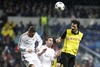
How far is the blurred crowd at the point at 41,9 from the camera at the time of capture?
24.6 meters

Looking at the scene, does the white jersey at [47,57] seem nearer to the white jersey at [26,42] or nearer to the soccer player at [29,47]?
the soccer player at [29,47]

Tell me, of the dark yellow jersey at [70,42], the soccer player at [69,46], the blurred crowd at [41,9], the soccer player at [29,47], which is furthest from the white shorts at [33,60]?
the blurred crowd at [41,9]

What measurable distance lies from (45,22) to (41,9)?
7.90 ft

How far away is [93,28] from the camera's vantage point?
23.1 metres

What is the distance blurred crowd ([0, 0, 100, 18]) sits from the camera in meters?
24.6

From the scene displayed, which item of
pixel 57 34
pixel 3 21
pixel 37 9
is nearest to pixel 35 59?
pixel 57 34

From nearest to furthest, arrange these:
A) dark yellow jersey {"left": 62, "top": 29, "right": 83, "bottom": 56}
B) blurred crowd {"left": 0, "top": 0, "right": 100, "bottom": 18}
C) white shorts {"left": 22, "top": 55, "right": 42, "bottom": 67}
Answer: dark yellow jersey {"left": 62, "top": 29, "right": 83, "bottom": 56}, white shorts {"left": 22, "top": 55, "right": 42, "bottom": 67}, blurred crowd {"left": 0, "top": 0, "right": 100, "bottom": 18}

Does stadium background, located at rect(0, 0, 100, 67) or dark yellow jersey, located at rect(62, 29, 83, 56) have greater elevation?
dark yellow jersey, located at rect(62, 29, 83, 56)

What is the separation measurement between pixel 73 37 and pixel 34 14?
11.4 m

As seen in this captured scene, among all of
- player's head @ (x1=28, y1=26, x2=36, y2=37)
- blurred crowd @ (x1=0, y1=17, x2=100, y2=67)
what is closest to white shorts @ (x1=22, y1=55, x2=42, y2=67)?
player's head @ (x1=28, y1=26, x2=36, y2=37)

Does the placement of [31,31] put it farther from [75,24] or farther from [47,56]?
[75,24]

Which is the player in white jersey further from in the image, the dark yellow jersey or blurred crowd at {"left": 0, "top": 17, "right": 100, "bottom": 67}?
blurred crowd at {"left": 0, "top": 17, "right": 100, "bottom": 67}

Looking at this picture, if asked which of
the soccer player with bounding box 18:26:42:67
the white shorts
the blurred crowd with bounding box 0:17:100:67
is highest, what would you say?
the soccer player with bounding box 18:26:42:67

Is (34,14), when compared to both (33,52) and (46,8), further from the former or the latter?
(33,52)
